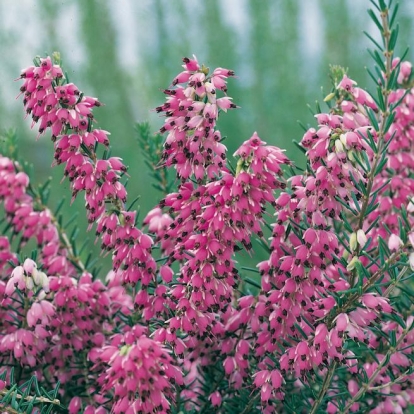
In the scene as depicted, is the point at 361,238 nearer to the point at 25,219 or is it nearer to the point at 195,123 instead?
the point at 195,123

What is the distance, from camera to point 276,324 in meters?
0.94

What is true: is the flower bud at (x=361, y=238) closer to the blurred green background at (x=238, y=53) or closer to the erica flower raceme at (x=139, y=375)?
the erica flower raceme at (x=139, y=375)

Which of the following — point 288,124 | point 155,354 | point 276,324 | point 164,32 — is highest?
point 164,32

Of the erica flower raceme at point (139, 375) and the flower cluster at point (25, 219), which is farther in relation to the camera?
the flower cluster at point (25, 219)

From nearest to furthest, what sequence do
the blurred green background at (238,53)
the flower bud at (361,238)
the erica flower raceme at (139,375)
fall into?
the erica flower raceme at (139,375)
the flower bud at (361,238)
the blurred green background at (238,53)

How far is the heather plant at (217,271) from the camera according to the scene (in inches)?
34.2

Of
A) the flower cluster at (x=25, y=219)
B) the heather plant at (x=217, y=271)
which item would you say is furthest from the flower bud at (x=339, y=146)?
the flower cluster at (x=25, y=219)

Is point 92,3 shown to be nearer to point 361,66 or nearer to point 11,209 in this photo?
point 361,66

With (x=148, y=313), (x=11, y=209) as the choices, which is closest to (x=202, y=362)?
(x=148, y=313)

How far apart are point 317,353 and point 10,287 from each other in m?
0.45

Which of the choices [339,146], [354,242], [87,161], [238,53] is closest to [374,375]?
[354,242]

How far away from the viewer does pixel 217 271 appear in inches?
35.1

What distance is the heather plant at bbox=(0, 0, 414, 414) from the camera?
2.85 ft

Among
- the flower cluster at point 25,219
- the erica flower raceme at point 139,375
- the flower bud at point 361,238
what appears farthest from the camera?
the flower cluster at point 25,219
